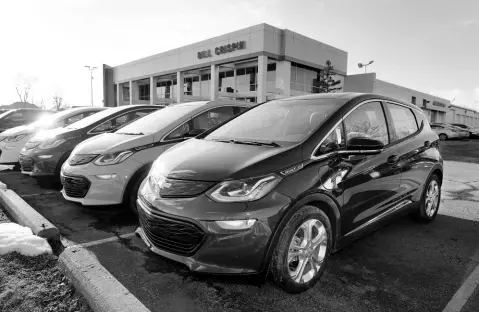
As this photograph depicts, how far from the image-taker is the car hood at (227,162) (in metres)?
2.33

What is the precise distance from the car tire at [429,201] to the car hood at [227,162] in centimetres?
242

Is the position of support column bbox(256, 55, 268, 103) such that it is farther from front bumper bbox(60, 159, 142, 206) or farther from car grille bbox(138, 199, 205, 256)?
car grille bbox(138, 199, 205, 256)

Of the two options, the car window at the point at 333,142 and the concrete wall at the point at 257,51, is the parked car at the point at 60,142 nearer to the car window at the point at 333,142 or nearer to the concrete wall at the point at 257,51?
the car window at the point at 333,142

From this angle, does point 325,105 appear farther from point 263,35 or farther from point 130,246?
point 263,35

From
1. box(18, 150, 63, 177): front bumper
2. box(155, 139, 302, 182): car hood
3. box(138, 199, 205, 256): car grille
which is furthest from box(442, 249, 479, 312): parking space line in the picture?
box(18, 150, 63, 177): front bumper

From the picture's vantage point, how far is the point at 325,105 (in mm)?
3201

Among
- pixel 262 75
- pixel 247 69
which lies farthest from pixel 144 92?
pixel 262 75

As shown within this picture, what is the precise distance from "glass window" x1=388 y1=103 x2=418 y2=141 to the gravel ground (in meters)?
3.29

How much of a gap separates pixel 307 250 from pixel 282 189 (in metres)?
0.55

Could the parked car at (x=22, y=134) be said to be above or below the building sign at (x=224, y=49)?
below

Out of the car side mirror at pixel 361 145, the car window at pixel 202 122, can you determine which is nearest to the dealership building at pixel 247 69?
the car window at pixel 202 122

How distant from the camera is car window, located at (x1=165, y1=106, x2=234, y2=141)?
4528 mm

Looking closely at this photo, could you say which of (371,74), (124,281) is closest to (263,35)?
(371,74)

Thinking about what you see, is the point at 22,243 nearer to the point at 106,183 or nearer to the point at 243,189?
the point at 106,183
